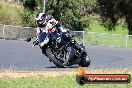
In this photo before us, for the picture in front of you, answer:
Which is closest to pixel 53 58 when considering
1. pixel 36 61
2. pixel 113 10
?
pixel 36 61

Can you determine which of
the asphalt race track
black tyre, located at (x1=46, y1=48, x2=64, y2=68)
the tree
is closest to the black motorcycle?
black tyre, located at (x1=46, y1=48, x2=64, y2=68)

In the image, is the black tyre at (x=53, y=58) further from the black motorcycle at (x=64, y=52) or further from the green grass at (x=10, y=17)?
the green grass at (x=10, y=17)

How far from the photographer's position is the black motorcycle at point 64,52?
636 inches

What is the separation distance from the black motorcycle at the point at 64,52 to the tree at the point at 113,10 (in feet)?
107

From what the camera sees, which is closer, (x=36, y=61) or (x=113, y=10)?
(x=36, y=61)

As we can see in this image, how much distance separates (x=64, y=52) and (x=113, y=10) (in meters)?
34.7

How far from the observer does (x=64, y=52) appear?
16.3 meters

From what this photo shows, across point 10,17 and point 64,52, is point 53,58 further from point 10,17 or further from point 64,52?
point 10,17

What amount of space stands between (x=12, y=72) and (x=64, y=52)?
7.14ft

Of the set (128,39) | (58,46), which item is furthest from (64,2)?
(58,46)

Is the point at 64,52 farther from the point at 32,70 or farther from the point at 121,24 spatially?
the point at 121,24

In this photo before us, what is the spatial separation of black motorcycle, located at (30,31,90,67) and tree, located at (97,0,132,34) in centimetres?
3275

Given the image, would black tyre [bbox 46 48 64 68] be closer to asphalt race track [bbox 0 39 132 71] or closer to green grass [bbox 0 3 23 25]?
asphalt race track [bbox 0 39 132 71]

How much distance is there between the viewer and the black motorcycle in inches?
636
